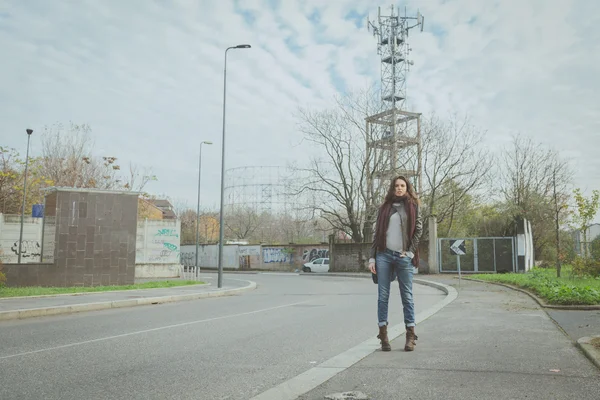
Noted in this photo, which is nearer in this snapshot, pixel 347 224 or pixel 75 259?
pixel 75 259

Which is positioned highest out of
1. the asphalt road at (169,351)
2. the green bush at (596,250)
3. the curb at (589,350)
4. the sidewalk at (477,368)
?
the green bush at (596,250)

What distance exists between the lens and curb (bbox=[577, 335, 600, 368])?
183 inches

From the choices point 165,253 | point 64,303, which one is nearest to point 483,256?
point 165,253

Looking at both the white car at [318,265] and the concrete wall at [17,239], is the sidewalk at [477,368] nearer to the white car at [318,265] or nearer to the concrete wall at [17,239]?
the concrete wall at [17,239]

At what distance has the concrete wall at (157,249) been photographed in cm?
2797

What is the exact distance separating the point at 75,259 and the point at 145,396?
1575cm

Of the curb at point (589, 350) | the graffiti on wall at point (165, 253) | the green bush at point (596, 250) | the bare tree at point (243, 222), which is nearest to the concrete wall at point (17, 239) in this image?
the graffiti on wall at point (165, 253)

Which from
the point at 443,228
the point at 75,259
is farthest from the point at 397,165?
the point at 75,259

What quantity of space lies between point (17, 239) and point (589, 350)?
2725 cm

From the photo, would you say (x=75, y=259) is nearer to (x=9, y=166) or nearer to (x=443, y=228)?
(x=9, y=166)

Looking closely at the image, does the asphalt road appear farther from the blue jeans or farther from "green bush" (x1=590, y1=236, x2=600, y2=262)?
"green bush" (x1=590, y1=236, x2=600, y2=262)

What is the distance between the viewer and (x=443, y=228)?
3425 centimetres

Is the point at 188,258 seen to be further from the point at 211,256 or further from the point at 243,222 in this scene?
the point at 243,222

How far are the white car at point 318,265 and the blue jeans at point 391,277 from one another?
113 ft
